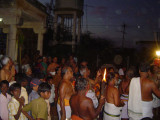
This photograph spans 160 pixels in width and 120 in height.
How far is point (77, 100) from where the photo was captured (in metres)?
2.79

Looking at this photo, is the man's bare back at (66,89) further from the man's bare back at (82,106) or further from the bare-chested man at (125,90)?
the bare-chested man at (125,90)

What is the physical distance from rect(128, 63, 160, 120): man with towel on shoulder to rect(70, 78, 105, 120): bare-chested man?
147 centimetres

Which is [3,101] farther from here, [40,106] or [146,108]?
[146,108]

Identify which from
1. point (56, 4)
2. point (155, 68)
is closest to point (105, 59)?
A: point (56, 4)

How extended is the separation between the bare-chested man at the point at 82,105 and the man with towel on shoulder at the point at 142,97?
1474mm

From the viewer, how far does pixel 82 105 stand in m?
2.67

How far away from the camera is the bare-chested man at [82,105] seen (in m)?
2.67

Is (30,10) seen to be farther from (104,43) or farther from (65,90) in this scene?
(104,43)

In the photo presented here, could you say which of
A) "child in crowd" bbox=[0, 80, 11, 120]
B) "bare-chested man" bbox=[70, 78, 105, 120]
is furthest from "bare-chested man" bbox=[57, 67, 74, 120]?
"child in crowd" bbox=[0, 80, 11, 120]

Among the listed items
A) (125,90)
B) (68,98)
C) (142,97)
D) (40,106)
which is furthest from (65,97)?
(125,90)

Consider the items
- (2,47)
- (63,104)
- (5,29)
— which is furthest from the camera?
(2,47)

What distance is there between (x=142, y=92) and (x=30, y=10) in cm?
824

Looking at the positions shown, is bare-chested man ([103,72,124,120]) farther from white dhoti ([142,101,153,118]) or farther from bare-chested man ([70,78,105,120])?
bare-chested man ([70,78,105,120])

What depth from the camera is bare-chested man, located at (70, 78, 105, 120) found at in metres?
2.67
